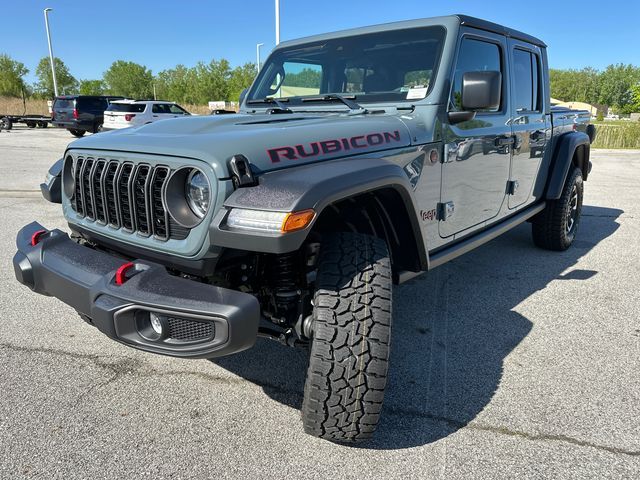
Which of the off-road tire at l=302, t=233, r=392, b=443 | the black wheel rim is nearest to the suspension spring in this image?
the off-road tire at l=302, t=233, r=392, b=443

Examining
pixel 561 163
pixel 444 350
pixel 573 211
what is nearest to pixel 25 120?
pixel 573 211

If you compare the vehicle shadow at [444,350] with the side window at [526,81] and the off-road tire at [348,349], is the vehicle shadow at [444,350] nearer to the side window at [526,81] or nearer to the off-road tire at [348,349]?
the off-road tire at [348,349]

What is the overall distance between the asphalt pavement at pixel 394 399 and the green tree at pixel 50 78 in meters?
75.5

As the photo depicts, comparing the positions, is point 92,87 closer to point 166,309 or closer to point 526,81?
point 526,81

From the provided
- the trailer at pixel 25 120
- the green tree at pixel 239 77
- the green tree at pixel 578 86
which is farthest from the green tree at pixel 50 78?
the green tree at pixel 578 86

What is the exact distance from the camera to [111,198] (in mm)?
2365

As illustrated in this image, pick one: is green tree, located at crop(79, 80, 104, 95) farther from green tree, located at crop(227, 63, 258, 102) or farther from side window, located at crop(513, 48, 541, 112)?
side window, located at crop(513, 48, 541, 112)

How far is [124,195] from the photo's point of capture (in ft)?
7.50

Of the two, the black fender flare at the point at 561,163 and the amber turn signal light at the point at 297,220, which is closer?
the amber turn signal light at the point at 297,220

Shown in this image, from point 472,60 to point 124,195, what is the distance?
2317 millimetres

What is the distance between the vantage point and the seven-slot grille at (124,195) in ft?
6.90

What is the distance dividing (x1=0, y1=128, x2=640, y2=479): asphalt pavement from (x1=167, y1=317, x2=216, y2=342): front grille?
0.56m

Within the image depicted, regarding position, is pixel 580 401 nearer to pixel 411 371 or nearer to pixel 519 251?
pixel 411 371

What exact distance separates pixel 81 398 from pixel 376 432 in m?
1.46
